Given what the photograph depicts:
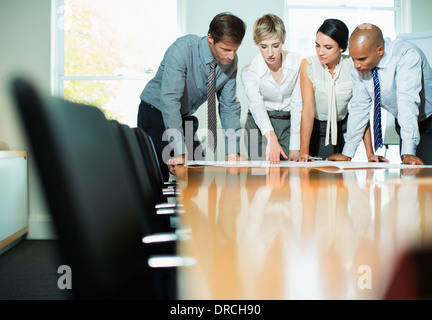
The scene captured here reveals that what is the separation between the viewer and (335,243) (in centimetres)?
47

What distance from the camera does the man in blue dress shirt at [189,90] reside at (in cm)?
238

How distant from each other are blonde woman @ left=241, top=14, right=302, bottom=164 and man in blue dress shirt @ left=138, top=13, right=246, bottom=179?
200mm

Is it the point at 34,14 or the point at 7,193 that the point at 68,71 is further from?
the point at 7,193

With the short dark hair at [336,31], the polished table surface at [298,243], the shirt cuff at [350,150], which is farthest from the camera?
the shirt cuff at [350,150]

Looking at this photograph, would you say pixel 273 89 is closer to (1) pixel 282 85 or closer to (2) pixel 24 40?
(1) pixel 282 85

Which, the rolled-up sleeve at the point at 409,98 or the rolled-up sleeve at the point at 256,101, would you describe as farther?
the rolled-up sleeve at the point at 256,101

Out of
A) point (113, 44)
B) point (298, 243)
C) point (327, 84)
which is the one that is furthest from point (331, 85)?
point (113, 44)

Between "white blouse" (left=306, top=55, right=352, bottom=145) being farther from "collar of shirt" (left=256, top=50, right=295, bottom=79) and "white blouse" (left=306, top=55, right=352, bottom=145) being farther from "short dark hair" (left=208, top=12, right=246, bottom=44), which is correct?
"short dark hair" (left=208, top=12, right=246, bottom=44)

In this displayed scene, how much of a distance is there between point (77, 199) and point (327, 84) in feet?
8.77

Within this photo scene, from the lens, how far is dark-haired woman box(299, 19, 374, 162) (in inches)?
103

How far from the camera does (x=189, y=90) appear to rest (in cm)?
277

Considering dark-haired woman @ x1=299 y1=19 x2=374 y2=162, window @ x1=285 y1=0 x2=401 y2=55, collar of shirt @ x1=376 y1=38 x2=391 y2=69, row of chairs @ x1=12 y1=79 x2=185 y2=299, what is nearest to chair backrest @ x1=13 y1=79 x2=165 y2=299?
row of chairs @ x1=12 y1=79 x2=185 y2=299

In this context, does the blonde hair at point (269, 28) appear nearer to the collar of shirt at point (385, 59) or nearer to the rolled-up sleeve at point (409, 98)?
the collar of shirt at point (385, 59)

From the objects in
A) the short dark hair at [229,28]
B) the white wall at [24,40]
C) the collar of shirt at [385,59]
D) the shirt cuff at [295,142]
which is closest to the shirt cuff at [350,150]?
the shirt cuff at [295,142]
